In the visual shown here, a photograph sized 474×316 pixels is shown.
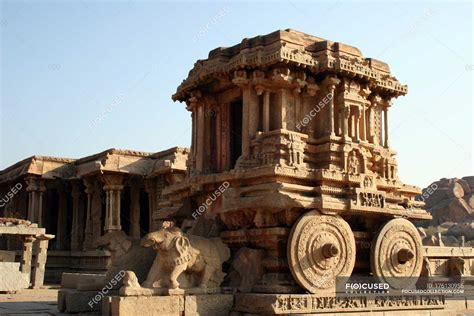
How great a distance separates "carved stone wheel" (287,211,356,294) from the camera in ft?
38.8

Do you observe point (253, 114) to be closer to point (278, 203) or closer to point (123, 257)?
point (278, 203)

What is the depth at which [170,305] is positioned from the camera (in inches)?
427

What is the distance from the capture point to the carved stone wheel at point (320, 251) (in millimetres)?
11828

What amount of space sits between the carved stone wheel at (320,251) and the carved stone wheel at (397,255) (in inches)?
27.4

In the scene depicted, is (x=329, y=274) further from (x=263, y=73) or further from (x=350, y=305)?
(x=263, y=73)

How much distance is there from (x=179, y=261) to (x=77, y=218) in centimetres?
2860

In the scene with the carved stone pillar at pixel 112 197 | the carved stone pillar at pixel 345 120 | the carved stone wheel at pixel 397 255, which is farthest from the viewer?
the carved stone pillar at pixel 112 197

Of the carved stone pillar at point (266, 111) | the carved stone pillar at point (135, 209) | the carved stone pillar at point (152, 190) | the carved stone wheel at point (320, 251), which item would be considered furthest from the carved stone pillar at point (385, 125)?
the carved stone pillar at point (135, 209)

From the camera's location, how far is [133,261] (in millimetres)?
12805

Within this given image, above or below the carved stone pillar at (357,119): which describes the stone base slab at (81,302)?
below

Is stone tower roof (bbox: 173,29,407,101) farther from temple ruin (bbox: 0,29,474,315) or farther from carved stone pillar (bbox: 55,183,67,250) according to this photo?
carved stone pillar (bbox: 55,183,67,250)

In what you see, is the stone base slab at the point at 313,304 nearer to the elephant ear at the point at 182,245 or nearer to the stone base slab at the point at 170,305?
the stone base slab at the point at 170,305

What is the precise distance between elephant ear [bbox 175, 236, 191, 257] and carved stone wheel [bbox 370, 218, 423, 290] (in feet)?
13.3

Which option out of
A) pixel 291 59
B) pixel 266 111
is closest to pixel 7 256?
pixel 266 111
